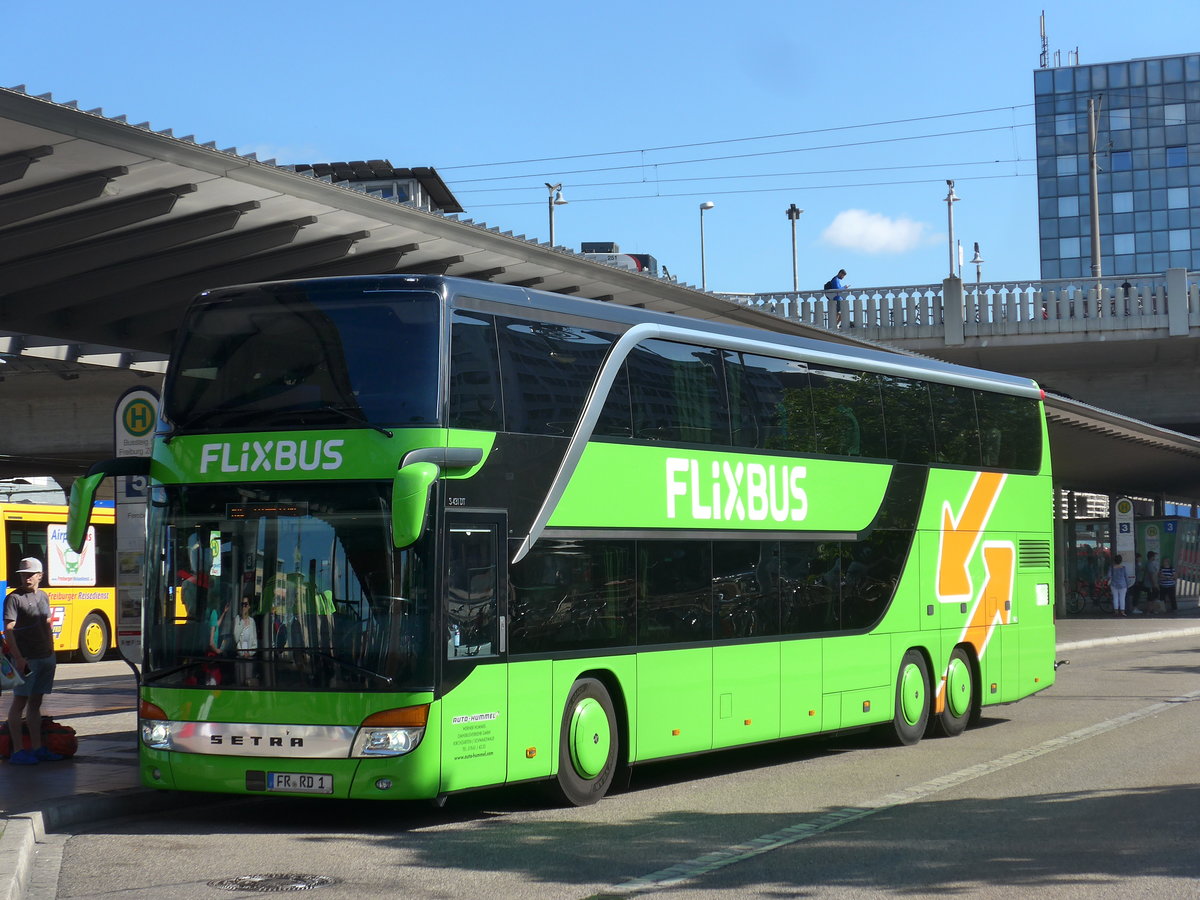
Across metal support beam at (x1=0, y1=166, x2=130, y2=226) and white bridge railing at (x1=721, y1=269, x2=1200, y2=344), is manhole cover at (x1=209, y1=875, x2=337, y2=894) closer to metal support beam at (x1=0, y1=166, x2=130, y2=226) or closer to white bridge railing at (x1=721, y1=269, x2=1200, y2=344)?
metal support beam at (x1=0, y1=166, x2=130, y2=226)

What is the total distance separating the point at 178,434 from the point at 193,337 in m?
0.73

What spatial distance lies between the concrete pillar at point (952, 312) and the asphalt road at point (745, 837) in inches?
885

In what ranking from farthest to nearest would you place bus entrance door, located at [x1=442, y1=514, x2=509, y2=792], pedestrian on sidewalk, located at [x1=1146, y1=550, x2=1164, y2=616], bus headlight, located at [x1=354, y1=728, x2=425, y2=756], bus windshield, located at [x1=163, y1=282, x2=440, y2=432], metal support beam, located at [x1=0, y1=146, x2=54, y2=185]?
pedestrian on sidewalk, located at [x1=1146, y1=550, x2=1164, y2=616] → metal support beam, located at [x1=0, y1=146, x2=54, y2=185] → bus windshield, located at [x1=163, y1=282, x2=440, y2=432] → bus entrance door, located at [x1=442, y1=514, x2=509, y2=792] → bus headlight, located at [x1=354, y1=728, x2=425, y2=756]

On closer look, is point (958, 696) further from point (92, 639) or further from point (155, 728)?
point (92, 639)

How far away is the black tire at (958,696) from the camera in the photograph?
16469mm

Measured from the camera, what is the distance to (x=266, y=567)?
1044 centimetres

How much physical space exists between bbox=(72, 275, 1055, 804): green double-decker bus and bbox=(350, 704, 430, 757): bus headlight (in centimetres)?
1

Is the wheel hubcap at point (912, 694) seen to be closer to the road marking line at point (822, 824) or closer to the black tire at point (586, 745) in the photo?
the road marking line at point (822, 824)

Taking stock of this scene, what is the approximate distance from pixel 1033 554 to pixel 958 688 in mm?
2448

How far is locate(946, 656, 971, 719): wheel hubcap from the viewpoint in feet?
54.3

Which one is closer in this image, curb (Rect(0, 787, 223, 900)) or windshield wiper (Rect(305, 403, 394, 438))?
curb (Rect(0, 787, 223, 900))

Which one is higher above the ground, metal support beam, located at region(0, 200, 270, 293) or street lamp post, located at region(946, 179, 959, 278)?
street lamp post, located at region(946, 179, 959, 278)

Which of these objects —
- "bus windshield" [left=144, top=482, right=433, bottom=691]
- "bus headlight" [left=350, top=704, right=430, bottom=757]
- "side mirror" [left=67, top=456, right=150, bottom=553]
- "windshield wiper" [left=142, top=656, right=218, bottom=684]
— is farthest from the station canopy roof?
"bus headlight" [left=350, top=704, right=430, bottom=757]

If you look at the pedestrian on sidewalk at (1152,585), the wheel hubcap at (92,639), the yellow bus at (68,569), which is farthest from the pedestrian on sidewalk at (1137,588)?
the wheel hubcap at (92,639)
